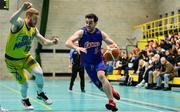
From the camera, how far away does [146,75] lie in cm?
1762

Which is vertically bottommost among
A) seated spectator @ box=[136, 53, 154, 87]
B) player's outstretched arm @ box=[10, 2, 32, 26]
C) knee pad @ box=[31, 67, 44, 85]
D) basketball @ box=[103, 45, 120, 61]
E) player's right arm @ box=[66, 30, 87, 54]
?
seated spectator @ box=[136, 53, 154, 87]

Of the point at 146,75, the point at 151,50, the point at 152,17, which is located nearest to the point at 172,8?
the point at 152,17

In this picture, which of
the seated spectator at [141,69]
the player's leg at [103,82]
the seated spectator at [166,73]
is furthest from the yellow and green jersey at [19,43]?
the seated spectator at [141,69]

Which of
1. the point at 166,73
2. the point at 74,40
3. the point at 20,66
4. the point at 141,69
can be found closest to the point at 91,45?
the point at 74,40

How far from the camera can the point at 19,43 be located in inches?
319

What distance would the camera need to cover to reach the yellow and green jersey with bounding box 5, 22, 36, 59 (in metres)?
8.04

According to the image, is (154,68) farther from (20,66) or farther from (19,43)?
(19,43)

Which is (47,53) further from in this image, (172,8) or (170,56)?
(170,56)

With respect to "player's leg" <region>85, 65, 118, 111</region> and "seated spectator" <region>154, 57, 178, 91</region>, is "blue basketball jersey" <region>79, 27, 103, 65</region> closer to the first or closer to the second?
"player's leg" <region>85, 65, 118, 111</region>

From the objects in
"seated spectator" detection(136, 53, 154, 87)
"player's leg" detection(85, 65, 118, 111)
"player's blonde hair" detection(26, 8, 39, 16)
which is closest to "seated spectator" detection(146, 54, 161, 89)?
"seated spectator" detection(136, 53, 154, 87)

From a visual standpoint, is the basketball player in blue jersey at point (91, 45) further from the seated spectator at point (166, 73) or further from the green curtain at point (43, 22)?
the green curtain at point (43, 22)

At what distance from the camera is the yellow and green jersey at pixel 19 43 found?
804 cm

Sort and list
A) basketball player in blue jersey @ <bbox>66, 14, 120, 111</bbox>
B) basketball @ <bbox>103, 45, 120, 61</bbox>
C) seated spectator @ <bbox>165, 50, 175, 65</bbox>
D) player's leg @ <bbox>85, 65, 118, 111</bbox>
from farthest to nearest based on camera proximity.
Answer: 1. seated spectator @ <bbox>165, 50, 175, 65</bbox>
2. basketball @ <bbox>103, 45, 120, 61</bbox>
3. basketball player in blue jersey @ <bbox>66, 14, 120, 111</bbox>
4. player's leg @ <bbox>85, 65, 118, 111</bbox>

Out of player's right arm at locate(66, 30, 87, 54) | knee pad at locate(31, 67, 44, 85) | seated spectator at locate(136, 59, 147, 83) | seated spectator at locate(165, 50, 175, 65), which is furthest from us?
seated spectator at locate(136, 59, 147, 83)
